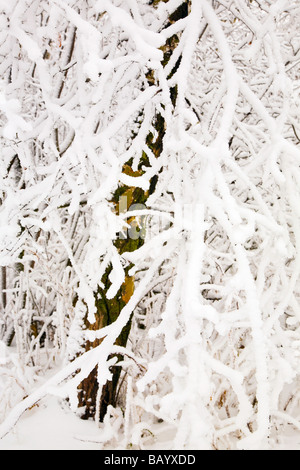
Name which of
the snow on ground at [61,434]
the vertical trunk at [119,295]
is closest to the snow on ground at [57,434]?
the snow on ground at [61,434]

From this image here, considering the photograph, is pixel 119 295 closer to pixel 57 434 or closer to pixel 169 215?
pixel 57 434

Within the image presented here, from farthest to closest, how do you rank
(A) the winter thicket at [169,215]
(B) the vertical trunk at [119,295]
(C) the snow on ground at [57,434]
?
1. (B) the vertical trunk at [119,295]
2. (C) the snow on ground at [57,434]
3. (A) the winter thicket at [169,215]

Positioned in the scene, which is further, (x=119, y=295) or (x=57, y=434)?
(x=119, y=295)

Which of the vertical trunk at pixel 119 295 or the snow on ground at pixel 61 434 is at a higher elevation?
the vertical trunk at pixel 119 295

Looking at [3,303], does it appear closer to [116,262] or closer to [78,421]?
[78,421]

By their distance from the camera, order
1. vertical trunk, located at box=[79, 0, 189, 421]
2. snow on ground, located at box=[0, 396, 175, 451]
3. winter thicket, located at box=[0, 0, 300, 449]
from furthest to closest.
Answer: vertical trunk, located at box=[79, 0, 189, 421] → snow on ground, located at box=[0, 396, 175, 451] → winter thicket, located at box=[0, 0, 300, 449]

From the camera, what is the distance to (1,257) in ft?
6.84

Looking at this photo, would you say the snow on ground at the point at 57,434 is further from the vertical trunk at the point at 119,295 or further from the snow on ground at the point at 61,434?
the vertical trunk at the point at 119,295

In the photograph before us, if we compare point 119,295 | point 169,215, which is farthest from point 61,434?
point 169,215

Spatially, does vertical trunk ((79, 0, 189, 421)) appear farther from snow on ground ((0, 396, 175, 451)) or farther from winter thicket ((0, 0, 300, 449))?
snow on ground ((0, 396, 175, 451))

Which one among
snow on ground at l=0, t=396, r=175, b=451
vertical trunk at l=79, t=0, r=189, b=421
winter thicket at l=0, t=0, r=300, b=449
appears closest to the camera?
winter thicket at l=0, t=0, r=300, b=449

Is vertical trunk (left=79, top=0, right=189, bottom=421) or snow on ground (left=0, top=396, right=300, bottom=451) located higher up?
vertical trunk (left=79, top=0, right=189, bottom=421)

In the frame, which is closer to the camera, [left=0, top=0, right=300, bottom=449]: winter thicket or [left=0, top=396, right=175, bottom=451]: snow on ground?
[left=0, top=0, right=300, bottom=449]: winter thicket

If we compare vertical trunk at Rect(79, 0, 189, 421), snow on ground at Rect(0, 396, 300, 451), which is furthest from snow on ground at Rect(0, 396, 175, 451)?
vertical trunk at Rect(79, 0, 189, 421)
